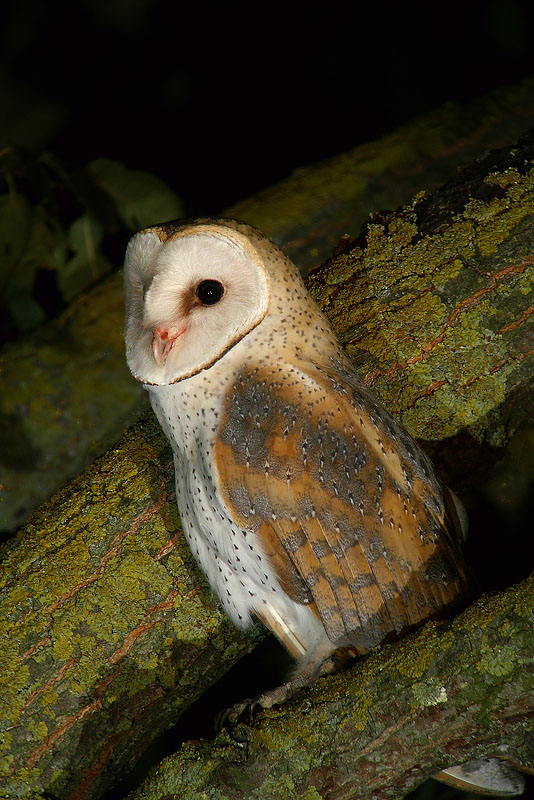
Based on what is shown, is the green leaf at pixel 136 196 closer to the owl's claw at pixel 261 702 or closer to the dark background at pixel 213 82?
the dark background at pixel 213 82

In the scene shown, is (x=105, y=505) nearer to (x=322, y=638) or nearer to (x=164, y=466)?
(x=164, y=466)

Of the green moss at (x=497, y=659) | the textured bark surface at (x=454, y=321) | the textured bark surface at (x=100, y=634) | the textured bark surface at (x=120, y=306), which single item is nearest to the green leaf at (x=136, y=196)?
the textured bark surface at (x=120, y=306)

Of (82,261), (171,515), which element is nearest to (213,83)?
(82,261)

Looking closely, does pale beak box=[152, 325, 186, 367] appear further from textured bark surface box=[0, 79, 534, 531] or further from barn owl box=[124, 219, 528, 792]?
textured bark surface box=[0, 79, 534, 531]

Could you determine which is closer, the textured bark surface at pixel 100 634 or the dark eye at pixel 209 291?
the dark eye at pixel 209 291

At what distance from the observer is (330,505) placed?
1.55m

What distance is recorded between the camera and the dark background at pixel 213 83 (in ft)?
7.54

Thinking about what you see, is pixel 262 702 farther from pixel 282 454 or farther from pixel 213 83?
pixel 213 83

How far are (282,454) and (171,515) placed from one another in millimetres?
493

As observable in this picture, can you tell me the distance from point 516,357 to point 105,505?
1.26 m

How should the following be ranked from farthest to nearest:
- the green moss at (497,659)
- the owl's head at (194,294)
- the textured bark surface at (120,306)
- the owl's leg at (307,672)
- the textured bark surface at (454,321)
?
1. the textured bark surface at (120,306)
2. the textured bark surface at (454,321)
3. the owl's leg at (307,672)
4. the owl's head at (194,294)
5. the green moss at (497,659)

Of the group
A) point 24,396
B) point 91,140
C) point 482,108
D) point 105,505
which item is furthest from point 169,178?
point 105,505

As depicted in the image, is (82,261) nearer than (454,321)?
No

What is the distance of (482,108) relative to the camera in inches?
99.7
